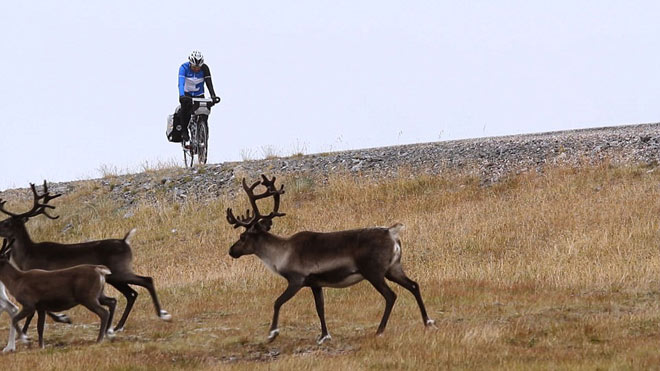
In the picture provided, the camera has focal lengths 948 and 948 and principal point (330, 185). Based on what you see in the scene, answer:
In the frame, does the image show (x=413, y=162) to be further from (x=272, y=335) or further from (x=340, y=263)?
(x=272, y=335)

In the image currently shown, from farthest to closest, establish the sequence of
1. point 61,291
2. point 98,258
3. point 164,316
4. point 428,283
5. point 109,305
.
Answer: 1. point 428,283
2. point 164,316
3. point 98,258
4. point 109,305
5. point 61,291

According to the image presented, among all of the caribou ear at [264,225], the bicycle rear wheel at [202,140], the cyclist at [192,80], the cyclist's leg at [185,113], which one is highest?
the cyclist at [192,80]

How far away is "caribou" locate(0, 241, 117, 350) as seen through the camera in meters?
11.2

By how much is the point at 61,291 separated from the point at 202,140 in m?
15.1

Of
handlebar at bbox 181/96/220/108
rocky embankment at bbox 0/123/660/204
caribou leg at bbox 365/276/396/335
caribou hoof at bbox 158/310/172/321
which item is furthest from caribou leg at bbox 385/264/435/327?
handlebar at bbox 181/96/220/108

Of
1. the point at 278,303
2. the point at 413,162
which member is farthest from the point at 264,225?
the point at 413,162

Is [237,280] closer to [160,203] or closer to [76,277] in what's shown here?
[76,277]

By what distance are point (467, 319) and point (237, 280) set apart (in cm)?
590

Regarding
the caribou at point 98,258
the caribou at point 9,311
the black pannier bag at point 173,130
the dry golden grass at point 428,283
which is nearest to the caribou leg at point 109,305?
the dry golden grass at point 428,283

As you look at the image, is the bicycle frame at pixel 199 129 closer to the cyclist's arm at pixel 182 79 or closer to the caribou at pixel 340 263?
the cyclist's arm at pixel 182 79

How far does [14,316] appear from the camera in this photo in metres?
11.4

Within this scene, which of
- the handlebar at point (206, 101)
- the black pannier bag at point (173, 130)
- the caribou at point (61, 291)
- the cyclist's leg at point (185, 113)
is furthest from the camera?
the black pannier bag at point (173, 130)

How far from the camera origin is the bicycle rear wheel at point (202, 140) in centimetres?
2531

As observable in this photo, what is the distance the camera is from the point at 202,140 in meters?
26.1
